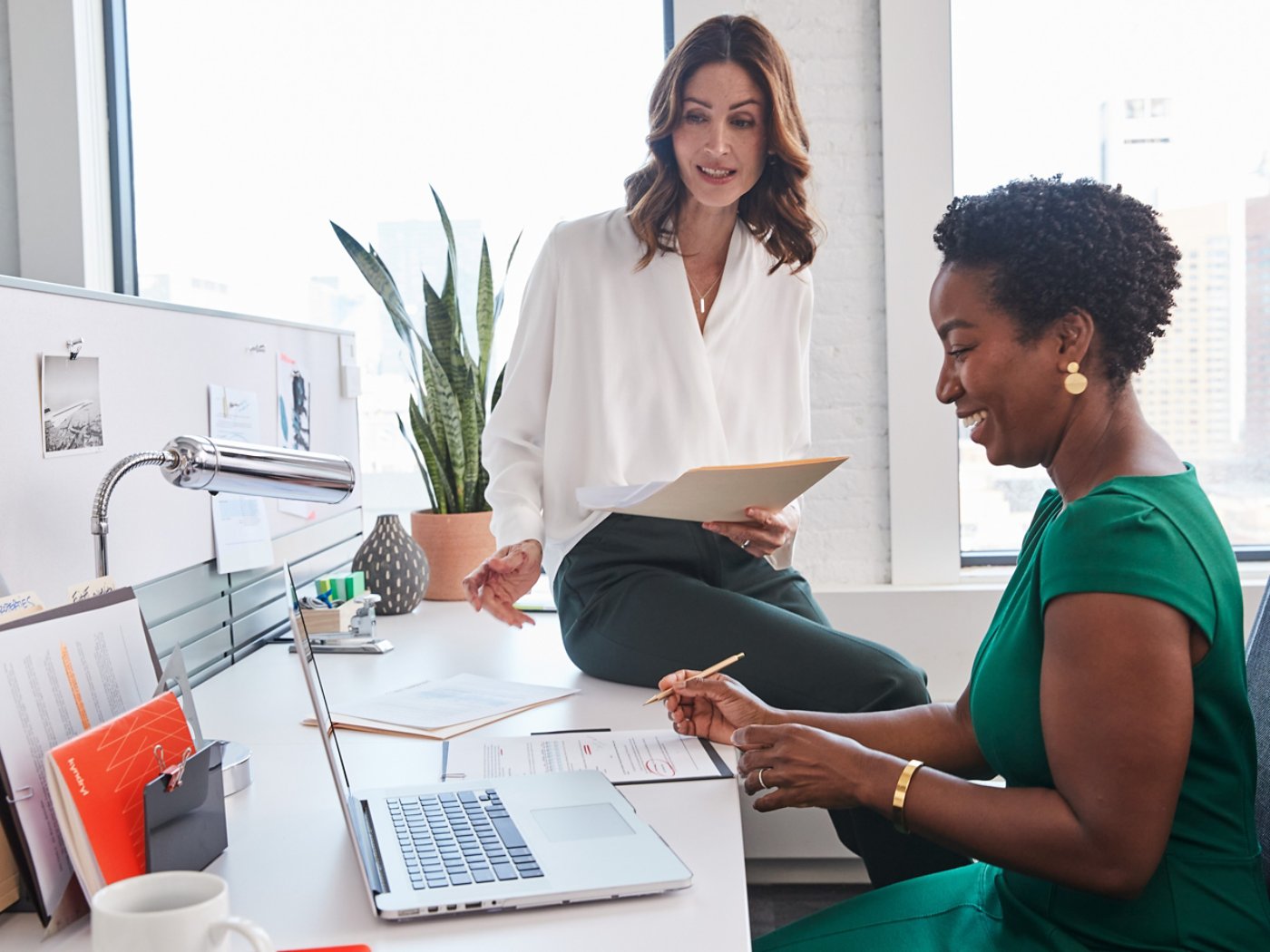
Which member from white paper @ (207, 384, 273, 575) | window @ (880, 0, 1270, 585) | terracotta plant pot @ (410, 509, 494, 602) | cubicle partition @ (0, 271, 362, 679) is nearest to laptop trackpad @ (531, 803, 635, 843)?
cubicle partition @ (0, 271, 362, 679)

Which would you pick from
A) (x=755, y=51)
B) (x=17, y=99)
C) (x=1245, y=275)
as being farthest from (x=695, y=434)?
(x=17, y=99)

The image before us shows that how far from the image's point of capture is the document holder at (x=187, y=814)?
916mm

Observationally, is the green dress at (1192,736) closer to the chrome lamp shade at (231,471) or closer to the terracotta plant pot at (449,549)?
the chrome lamp shade at (231,471)

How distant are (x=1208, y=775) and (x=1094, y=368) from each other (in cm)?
39

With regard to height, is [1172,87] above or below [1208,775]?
above

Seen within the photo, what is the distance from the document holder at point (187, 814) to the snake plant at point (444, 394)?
1.49m

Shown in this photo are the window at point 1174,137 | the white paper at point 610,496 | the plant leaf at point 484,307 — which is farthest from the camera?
the window at point 1174,137

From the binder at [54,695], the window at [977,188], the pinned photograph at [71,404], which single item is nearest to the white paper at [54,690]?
the binder at [54,695]

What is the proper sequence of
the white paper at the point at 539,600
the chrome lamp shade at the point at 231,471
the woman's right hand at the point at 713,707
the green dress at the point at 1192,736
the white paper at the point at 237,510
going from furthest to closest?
the white paper at the point at 539,600 → the white paper at the point at 237,510 → the woman's right hand at the point at 713,707 → the chrome lamp shade at the point at 231,471 → the green dress at the point at 1192,736

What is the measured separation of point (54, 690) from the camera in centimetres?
97

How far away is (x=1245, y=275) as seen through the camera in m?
2.74

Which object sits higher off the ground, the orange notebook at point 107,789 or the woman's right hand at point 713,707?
the orange notebook at point 107,789

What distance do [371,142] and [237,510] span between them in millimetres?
1465

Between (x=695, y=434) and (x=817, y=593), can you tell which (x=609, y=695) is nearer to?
(x=695, y=434)
